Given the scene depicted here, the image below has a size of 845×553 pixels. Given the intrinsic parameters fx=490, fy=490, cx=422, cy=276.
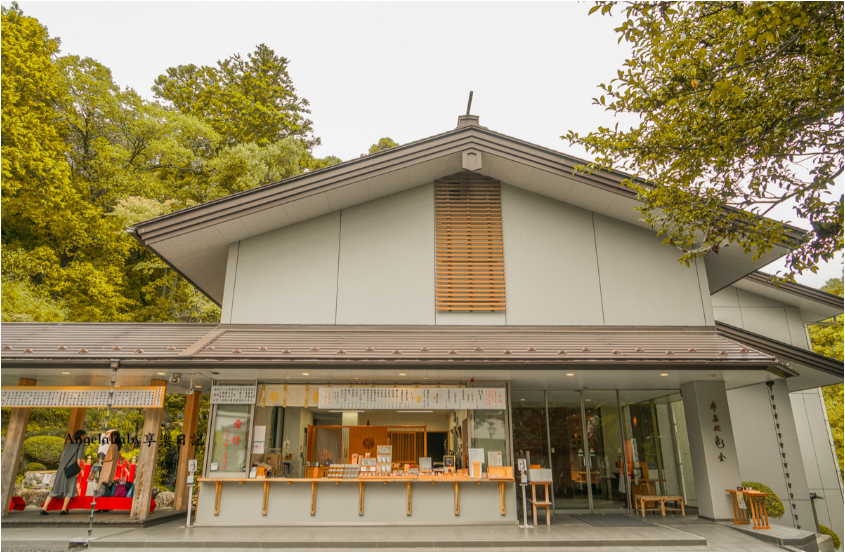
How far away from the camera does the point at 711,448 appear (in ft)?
28.7

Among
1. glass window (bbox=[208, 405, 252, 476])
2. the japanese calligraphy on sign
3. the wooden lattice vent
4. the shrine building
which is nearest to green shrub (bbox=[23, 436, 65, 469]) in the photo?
the shrine building

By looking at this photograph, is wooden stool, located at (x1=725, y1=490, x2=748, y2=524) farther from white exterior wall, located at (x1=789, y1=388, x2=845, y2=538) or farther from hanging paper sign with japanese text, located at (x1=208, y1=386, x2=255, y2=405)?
hanging paper sign with japanese text, located at (x1=208, y1=386, x2=255, y2=405)

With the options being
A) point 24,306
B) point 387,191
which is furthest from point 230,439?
point 24,306

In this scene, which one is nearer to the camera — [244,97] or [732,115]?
[732,115]

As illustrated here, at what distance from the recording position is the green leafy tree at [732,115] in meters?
→ 5.32

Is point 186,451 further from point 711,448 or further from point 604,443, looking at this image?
point 711,448

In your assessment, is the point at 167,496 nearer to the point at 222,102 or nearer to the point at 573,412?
the point at 573,412

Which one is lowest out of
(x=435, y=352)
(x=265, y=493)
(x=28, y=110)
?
(x=265, y=493)

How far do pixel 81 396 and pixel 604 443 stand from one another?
958 centimetres

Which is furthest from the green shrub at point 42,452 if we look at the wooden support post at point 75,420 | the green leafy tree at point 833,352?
the green leafy tree at point 833,352

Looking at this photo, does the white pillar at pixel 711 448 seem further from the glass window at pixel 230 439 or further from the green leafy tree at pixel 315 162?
the green leafy tree at pixel 315 162

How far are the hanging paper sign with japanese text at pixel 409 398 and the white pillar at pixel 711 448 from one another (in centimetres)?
369

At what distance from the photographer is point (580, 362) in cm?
752

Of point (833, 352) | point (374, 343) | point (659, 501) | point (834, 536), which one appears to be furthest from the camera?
point (833, 352)
